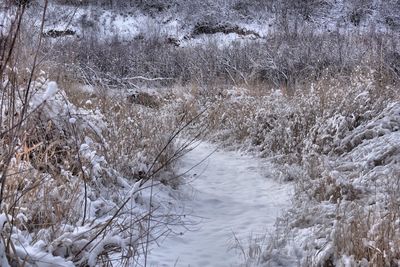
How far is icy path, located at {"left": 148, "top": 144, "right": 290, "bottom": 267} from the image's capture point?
290cm

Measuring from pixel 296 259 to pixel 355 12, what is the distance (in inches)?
761

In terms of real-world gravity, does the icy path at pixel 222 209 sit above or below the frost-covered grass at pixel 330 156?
below

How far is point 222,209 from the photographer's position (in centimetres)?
393

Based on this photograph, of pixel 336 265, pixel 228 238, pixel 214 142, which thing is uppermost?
pixel 336 265

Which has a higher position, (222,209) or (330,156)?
(330,156)

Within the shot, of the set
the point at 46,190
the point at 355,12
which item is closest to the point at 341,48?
the point at 46,190

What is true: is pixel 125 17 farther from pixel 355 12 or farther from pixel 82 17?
pixel 355 12

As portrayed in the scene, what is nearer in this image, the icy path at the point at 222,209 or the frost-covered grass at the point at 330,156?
the frost-covered grass at the point at 330,156

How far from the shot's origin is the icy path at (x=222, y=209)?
290cm

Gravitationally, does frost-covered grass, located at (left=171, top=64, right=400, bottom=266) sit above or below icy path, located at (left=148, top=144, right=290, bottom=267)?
above

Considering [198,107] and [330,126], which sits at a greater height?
[330,126]

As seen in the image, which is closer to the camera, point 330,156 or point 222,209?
point 222,209

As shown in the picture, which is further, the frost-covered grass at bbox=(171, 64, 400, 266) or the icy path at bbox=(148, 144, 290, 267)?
the icy path at bbox=(148, 144, 290, 267)

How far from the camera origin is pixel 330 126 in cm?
484
